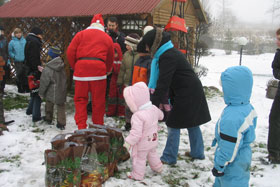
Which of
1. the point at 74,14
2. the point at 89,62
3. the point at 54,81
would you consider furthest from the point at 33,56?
the point at 74,14

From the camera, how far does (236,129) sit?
205 centimetres

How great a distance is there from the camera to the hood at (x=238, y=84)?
2117mm

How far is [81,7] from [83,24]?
2.57 feet

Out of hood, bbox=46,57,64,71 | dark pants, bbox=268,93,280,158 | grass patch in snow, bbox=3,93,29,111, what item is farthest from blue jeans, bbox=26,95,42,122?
dark pants, bbox=268,93,280,158

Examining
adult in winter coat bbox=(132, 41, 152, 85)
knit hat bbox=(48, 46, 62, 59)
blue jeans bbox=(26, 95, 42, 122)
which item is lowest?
blue jeans bbox=(26, 95, 42, 122)

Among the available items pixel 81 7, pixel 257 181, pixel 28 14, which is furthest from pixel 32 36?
pixel 257 181

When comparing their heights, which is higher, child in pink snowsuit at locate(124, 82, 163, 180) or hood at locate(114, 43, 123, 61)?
hood at locate(114, 43, 123, 61)

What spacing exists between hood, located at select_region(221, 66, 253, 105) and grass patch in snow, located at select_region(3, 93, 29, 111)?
17.1 feet

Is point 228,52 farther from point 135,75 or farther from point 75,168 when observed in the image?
point 75,168

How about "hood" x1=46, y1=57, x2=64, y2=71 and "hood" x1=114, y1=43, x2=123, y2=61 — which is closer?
"hood" x1=46, y1=57, x2=64, y2=71

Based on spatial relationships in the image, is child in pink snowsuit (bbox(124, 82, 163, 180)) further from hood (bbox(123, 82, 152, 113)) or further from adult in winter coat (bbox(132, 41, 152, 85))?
adult in winter coat (bbox(132, 41, 152, 85))

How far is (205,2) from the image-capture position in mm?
22156

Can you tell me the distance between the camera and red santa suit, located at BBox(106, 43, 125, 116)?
5.36 meters

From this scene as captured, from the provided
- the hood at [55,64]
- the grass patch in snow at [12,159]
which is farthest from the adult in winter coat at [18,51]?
the grass patch in snow at [12,159]
